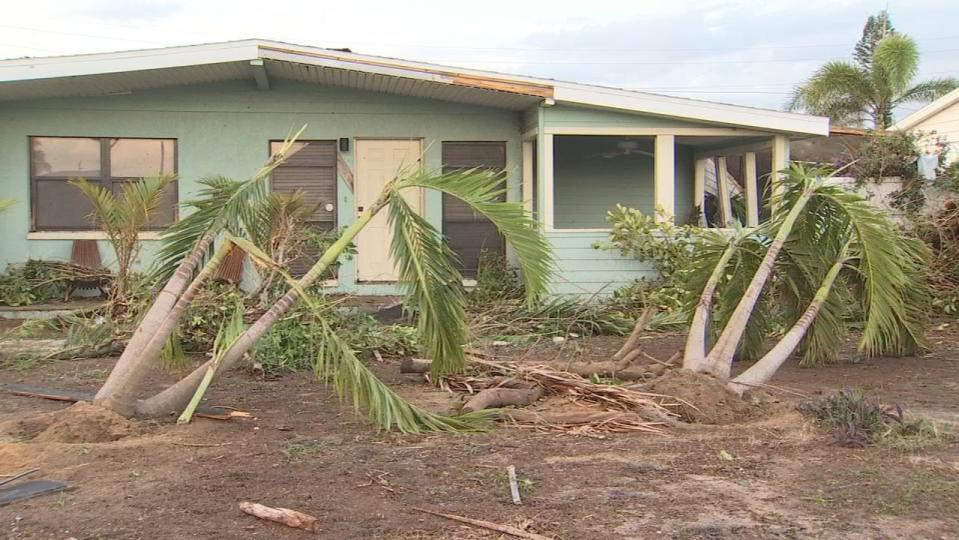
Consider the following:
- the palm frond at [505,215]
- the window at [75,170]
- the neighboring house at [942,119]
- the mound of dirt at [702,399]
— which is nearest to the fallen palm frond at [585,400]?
the mound of dirt at [702,399]

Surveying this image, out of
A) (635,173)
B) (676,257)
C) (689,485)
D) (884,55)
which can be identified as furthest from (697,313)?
(884,55)

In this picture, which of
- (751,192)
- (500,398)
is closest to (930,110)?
(751,192)

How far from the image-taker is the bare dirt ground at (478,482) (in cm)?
365

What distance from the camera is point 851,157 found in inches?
546

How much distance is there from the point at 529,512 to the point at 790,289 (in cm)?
461

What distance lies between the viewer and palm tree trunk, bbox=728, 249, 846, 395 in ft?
20.7

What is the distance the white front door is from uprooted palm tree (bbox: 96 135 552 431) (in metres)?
6.55

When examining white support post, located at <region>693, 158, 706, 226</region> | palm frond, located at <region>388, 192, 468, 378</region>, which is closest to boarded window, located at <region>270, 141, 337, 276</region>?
white support post, located at <region>693, 158, 706, 226</region>

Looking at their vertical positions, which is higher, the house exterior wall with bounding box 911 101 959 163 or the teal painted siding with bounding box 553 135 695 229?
the house exterior wall with bounding box 911 101 959 163

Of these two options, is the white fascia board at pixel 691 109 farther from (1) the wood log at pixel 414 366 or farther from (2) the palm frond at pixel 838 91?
(2) the palm frond at pixel 838 91

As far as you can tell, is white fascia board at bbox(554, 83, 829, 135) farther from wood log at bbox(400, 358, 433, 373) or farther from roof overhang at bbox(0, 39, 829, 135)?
wood log at bbox(400, 358, 433, 373)

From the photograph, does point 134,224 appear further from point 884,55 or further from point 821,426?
point 884,55

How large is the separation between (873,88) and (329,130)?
55.7 ft

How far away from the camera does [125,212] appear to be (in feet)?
23.4
